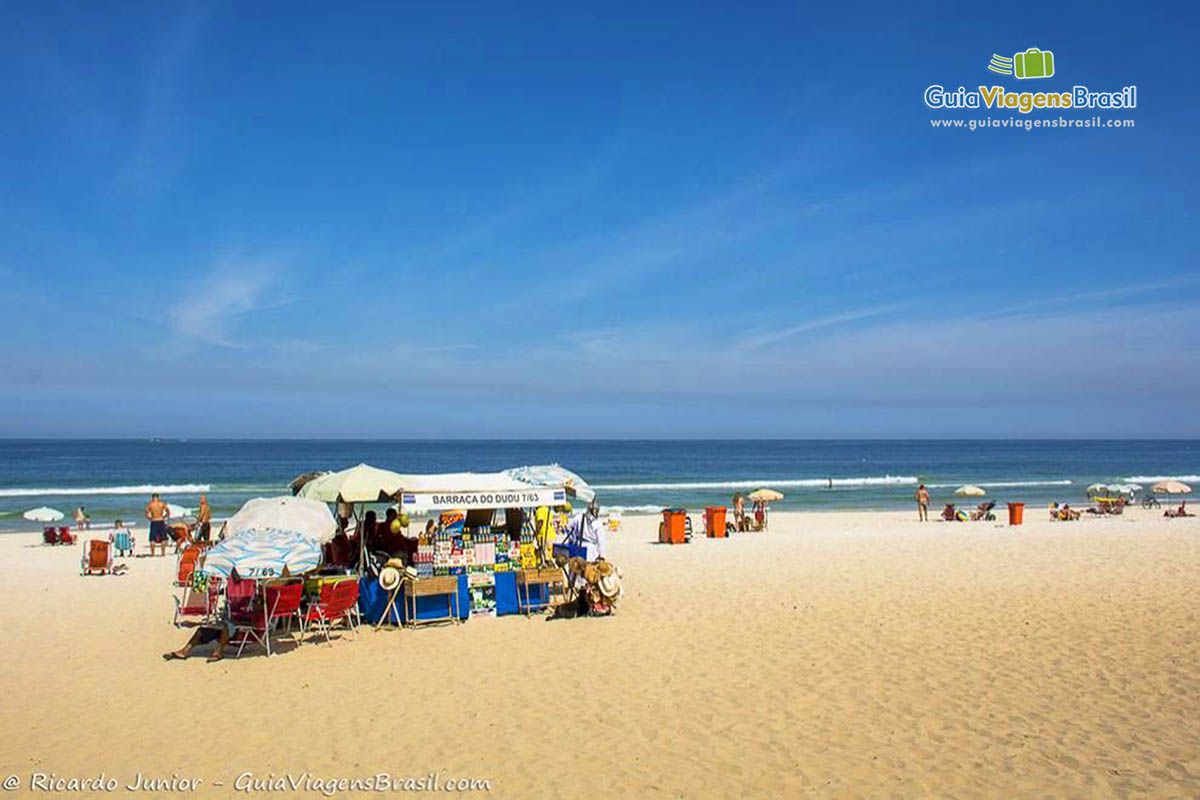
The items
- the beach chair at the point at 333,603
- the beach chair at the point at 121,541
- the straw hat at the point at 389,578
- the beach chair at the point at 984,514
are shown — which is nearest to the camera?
the beach chair at the point at 333,603

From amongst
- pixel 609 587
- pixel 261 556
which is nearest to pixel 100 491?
pixel 261 556

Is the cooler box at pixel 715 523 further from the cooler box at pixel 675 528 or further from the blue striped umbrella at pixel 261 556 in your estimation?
the blue striped umbrella at pixel 261 556

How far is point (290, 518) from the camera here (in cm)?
926

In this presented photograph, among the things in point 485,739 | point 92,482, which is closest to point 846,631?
point 485,739

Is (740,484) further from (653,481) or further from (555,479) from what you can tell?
(555,479)

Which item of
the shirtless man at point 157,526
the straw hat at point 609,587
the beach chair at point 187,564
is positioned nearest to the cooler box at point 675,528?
the straw hat at point 609,587

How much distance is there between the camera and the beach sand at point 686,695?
5.38 m

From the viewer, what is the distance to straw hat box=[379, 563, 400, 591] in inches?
379

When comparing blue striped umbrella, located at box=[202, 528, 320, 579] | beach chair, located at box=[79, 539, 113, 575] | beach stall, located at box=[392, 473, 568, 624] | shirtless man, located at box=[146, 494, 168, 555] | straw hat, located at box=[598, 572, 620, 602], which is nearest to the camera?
blue striped umbrella, located at box=[202, 528, 320, 579]

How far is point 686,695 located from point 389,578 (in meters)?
4.20

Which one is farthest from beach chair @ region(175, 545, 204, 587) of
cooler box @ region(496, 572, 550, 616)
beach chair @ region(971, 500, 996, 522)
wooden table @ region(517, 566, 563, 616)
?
beach chair @ region(971, 500, 996, 522)

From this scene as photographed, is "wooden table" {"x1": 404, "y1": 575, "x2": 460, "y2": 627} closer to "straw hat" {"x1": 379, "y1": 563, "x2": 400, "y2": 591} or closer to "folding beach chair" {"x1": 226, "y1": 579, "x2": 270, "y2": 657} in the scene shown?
"straw hat" {"x1": 379, "y1": 563, "x2": 400, "y2": 591}

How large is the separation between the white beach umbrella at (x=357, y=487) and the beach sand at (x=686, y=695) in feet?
5.10

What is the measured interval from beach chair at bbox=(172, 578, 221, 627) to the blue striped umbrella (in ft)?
5.50
